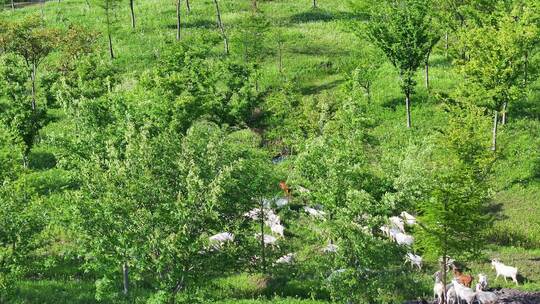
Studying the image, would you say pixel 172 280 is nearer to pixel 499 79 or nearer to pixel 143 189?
pixel 143 189

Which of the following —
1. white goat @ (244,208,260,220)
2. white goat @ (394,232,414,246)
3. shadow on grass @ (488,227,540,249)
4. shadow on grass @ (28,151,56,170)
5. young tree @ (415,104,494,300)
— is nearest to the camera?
young tree @ (415,104,494,300)

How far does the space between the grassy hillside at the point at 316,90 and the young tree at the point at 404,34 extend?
211 inches

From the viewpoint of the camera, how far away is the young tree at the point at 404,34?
50.9 metres

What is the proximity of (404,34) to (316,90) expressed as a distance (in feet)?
50.0

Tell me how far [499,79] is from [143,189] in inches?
1227

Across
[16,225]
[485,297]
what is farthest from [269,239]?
[16,225]

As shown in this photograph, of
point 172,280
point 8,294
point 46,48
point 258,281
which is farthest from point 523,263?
point 46,48

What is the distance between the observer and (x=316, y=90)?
213 feet

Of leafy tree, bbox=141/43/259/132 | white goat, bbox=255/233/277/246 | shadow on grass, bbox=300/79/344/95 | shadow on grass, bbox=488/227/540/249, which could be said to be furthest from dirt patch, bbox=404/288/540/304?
shadow on grass, bbox=300/79/344/95

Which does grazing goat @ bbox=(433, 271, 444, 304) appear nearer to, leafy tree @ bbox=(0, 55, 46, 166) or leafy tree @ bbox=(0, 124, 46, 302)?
leafy tree @ bbox=(0, 124, 46, 302)

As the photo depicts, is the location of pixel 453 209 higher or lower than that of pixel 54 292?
higher

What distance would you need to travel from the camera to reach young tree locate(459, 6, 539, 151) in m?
45.6

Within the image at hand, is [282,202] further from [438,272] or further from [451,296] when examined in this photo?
[451,296]

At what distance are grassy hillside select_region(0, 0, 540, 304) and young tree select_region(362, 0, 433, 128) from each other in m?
5.35
